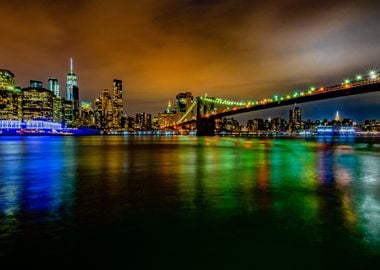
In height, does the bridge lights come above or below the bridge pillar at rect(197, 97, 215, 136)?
above

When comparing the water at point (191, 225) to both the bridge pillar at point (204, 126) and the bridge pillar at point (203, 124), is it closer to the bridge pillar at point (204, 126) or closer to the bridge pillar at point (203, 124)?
the bridge pillar at point (203, 124)

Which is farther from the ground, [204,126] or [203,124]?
[203,124]

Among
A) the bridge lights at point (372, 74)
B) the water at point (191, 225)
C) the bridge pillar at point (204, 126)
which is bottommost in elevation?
the water at point (191, 225)

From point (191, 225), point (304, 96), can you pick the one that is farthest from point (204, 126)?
point (191, 225)

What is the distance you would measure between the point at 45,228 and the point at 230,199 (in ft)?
18.1

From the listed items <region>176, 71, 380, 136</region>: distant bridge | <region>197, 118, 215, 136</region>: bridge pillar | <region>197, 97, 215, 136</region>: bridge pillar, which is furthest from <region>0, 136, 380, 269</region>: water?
<region>197, 118, 215, 136</region>: bridge pillar

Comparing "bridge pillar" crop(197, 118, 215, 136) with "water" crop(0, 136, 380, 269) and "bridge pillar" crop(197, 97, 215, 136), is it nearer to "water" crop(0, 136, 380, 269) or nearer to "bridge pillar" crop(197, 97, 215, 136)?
"bridge pillar" crop(197, 97, 215, 136)

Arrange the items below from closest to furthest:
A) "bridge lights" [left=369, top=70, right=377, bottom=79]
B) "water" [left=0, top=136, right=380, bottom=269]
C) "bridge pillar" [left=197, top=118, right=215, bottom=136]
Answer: "water" [left=0, top=136, right=380, bottom=269] < "bridge lights" [left=369, top=70, right=377, bottom=79] < "bridge pillar" [left=197, top=118, right=215, bottom=136]

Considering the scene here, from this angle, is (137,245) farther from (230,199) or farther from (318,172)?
(318,172)

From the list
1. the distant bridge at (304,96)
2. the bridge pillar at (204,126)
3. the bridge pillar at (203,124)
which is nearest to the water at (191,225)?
the distant bridge at (304,96)

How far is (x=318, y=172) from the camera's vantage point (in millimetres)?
17484

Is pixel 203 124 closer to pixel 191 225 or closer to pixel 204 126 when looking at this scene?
pixel 204 126

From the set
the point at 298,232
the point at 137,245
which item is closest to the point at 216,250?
the point at 137,245

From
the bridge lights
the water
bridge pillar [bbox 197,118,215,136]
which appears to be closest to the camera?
the water
